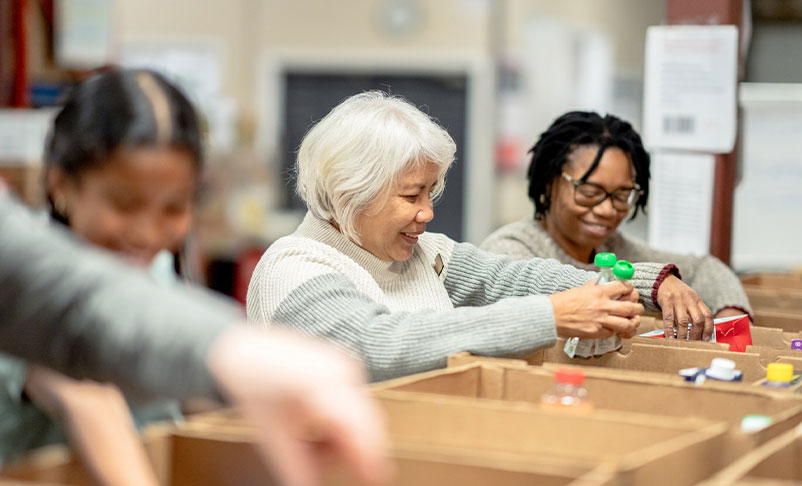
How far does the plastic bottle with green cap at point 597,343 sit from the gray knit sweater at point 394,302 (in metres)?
0.15

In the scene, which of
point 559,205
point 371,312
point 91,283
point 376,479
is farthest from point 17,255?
point 559,205

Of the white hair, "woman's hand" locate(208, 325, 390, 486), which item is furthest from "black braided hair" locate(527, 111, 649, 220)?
"woman's hand" locate(208, 325, 390, 486)

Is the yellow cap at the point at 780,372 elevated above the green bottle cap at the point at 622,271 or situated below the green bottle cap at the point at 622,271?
below

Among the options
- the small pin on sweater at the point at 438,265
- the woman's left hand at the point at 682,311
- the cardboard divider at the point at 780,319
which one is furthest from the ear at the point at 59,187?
the cardboard divider at the point at 780,319

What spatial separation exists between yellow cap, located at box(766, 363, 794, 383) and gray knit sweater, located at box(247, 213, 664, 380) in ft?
1.24

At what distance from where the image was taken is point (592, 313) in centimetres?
195

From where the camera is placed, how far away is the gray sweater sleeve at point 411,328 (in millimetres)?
1881

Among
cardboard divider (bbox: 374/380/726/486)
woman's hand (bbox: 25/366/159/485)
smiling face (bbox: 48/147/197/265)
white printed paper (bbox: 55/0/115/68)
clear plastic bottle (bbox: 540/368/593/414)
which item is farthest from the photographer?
white printed paper (bbox: 55/0/115/68)

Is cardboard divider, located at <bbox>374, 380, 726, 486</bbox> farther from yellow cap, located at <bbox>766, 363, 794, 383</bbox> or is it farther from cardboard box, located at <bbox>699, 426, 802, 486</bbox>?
yellow cap, located at <bbox>766, 363, 794, 383</bbox>

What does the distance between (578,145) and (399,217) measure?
2.65 feet

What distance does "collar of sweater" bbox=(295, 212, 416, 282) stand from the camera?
7.41 ft

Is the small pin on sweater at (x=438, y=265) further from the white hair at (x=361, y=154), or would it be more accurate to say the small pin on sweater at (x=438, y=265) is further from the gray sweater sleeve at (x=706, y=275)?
the gray sweater sleeve at (x=706, y=275)

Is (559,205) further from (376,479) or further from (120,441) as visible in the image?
(376,479)

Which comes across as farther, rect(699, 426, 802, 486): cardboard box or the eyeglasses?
the eyeglasses
